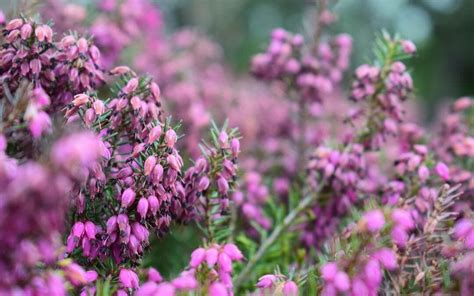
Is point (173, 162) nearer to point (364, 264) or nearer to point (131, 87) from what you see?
point (131, 87)

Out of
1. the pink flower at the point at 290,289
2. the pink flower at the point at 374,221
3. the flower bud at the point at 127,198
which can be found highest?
the flower bud at the point at 127,198

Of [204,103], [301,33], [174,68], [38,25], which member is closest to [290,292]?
[38,25]

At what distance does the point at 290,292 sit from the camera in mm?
1233

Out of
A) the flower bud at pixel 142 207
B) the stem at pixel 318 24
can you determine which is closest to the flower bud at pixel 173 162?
the flower bud at pixel 142 207

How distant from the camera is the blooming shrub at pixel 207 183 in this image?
108 cm

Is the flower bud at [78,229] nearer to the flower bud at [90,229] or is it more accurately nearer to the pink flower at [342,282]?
the flower bud at [90,229]

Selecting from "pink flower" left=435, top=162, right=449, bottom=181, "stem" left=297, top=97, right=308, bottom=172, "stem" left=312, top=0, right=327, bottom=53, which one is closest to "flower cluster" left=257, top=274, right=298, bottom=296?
"pink flower" left=435, top=162, right=449, bottom=181

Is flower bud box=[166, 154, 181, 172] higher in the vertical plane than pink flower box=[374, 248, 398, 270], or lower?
higher

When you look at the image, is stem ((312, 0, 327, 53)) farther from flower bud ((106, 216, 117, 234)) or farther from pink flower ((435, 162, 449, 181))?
flower bud ((106, 216, 117, 234))

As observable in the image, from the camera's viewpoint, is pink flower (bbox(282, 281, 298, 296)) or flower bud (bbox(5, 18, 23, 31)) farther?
flower bud (bbox(5, 18, 23, 31))

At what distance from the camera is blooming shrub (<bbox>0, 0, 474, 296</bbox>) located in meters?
1.08

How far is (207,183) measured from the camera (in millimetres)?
1481

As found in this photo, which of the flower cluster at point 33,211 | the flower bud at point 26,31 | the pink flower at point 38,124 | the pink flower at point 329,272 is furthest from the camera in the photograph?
the flower bud at point 26,31

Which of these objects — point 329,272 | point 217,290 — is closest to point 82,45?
point 217,290
